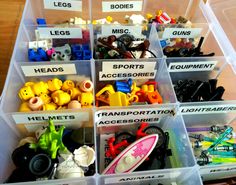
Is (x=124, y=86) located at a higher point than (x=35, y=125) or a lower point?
higher

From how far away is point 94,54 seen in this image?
3.33 ft

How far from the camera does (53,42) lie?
1.05m

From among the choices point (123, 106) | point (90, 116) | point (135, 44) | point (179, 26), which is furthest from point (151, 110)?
point (179, 26)

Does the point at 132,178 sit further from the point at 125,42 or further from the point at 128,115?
the point at 125,42

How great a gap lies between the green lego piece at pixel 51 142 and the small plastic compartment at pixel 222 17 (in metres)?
0.74

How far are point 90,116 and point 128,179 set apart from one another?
0.23m

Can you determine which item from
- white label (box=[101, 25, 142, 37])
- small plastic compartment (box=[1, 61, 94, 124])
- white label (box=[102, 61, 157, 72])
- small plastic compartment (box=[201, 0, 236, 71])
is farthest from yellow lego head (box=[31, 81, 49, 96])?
small plastic compartment (box=[201, 0, 236, 71])

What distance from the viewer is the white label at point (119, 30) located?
3.32 ft

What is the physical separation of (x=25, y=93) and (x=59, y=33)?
0.30m

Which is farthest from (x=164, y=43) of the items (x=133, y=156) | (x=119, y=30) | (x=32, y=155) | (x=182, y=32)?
(x=32, y=155)

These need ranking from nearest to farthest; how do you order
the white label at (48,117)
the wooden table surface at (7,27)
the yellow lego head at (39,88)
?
the white label at (48,117)
the yellow lego head at (39,88)
the wooden table surface at (7,27)

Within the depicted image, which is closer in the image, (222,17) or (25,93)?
(25,93)

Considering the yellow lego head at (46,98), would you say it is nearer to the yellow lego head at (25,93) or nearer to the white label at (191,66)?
the yellow lego head at (25,93)

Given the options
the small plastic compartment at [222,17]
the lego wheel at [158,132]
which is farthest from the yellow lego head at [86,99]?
the small plastic compartment at [222,17]
